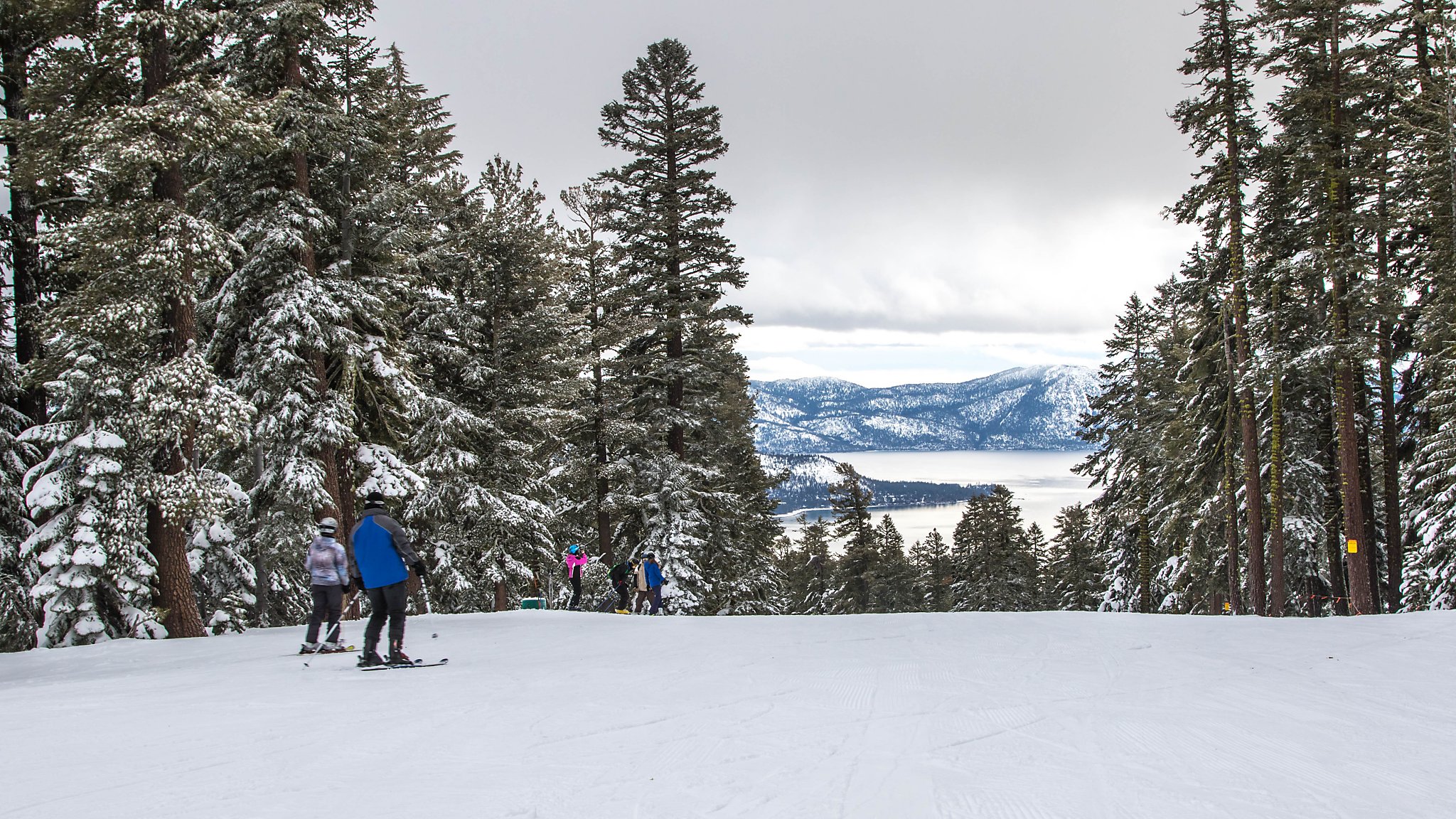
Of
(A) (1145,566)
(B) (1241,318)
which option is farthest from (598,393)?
(A) (1145,566)

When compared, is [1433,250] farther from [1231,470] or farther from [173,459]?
[173,459]

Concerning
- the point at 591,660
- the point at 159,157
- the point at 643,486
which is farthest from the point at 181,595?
the point at 643,486

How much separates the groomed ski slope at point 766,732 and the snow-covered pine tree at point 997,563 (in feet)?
138

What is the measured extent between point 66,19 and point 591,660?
473 inches

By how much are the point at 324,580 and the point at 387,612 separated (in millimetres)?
1794

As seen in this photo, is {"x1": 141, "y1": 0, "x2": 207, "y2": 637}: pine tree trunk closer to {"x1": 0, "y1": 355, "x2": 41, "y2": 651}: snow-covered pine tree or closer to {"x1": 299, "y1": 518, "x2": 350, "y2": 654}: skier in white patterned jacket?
{"x1": 0, "y1": 355, "x2": 41, "y2": 651}: snow-covered pine tree

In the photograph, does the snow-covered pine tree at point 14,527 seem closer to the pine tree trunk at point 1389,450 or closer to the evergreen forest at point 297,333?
the evergreen forest at point 297,333

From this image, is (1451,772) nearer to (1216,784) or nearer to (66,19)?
(1216,784)

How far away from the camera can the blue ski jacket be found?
8367 mm

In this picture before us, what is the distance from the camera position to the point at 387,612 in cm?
871

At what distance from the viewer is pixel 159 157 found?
10938 millimetres

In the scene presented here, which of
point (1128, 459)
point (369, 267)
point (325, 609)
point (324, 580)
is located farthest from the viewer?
point (1128, 459)

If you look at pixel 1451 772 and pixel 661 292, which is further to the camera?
pixel 661 292

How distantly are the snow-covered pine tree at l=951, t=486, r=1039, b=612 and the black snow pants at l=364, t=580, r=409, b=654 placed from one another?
151ft
